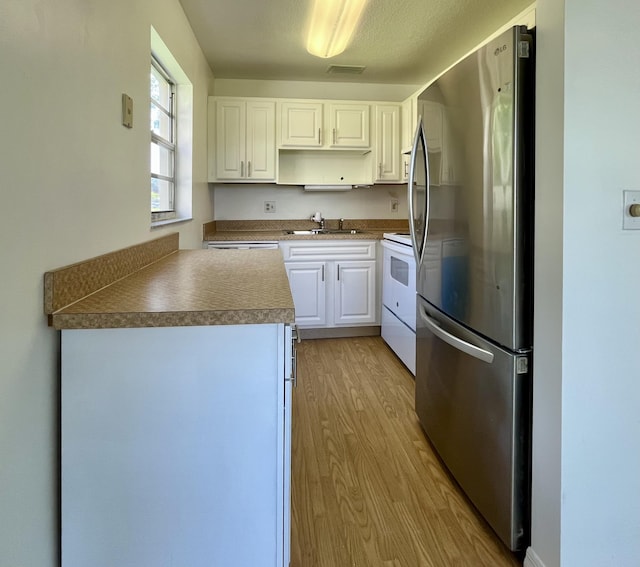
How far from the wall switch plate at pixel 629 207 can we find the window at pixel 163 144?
211cm

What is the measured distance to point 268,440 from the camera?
1.07 metres

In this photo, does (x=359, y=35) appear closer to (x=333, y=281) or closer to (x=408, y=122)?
(x=408, y=122)

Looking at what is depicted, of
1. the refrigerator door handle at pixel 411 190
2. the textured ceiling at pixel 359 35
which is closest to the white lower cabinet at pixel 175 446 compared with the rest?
the refrigerator door handle at pixel 411 190

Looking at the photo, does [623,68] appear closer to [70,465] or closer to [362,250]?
[70,465]

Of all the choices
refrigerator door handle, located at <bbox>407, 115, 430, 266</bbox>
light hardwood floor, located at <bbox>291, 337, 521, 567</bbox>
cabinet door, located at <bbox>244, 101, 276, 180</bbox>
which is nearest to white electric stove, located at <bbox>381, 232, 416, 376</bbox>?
light hardwood floor, located at <bbox>291, 337, 521, 567</bbox>

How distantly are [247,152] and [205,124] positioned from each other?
0.42m

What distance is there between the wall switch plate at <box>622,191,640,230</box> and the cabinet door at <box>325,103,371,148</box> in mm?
2934

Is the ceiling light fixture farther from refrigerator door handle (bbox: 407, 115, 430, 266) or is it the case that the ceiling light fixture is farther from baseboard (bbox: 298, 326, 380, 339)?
baseboard (bbox: 298, 326, 380, 339)

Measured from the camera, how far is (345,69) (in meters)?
3.83

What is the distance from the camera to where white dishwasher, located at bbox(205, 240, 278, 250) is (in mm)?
3578

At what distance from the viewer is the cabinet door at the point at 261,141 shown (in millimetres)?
3795

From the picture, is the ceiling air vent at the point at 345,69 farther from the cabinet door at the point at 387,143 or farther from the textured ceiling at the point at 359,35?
the cabinet door at the point at 387,143

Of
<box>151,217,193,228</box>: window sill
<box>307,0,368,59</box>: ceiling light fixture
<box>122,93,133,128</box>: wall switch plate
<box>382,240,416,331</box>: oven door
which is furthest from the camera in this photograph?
<box>382,240,416,331</box>: oven door

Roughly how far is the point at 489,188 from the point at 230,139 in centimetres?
285
